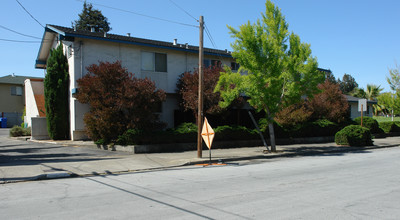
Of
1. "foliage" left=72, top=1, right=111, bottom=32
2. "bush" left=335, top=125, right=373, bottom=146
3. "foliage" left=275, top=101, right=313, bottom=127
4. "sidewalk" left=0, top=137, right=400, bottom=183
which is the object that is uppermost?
"foliage" left=72, top=1, right=111, bottom=32

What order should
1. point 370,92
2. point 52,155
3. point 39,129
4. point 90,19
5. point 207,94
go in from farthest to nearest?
1. point 370,92
2. point 90,19
3. point 39,129
4. point 207,94
5. point 52,155

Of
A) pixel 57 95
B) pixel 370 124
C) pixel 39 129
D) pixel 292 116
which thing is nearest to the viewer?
pixel 57 95

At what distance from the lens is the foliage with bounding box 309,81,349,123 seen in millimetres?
24641

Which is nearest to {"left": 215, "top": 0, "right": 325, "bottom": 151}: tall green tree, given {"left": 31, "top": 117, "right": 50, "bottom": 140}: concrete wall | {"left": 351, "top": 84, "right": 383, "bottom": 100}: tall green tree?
{"left": 31, "top": 117, "right": 50, "bottom": 140}: concrete wall

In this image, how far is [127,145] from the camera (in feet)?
53.0

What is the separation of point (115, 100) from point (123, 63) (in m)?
4.67

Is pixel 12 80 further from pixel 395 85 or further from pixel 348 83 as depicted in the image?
pixel 348 83

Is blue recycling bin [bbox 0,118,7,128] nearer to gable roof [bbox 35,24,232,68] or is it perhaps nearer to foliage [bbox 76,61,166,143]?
gable roof [bbox 35,24,232,68]

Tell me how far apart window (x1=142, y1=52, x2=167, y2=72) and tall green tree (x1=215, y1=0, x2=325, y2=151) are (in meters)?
6.28

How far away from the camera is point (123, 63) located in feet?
65.2

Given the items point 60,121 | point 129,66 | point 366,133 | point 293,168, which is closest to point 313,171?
point 293,168

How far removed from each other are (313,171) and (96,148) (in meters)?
11.4

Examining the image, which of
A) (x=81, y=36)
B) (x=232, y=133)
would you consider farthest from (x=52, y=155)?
(x=232, y=133)

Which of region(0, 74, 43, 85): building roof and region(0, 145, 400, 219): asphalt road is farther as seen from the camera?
region(0, 74, 43, 85): building roof
